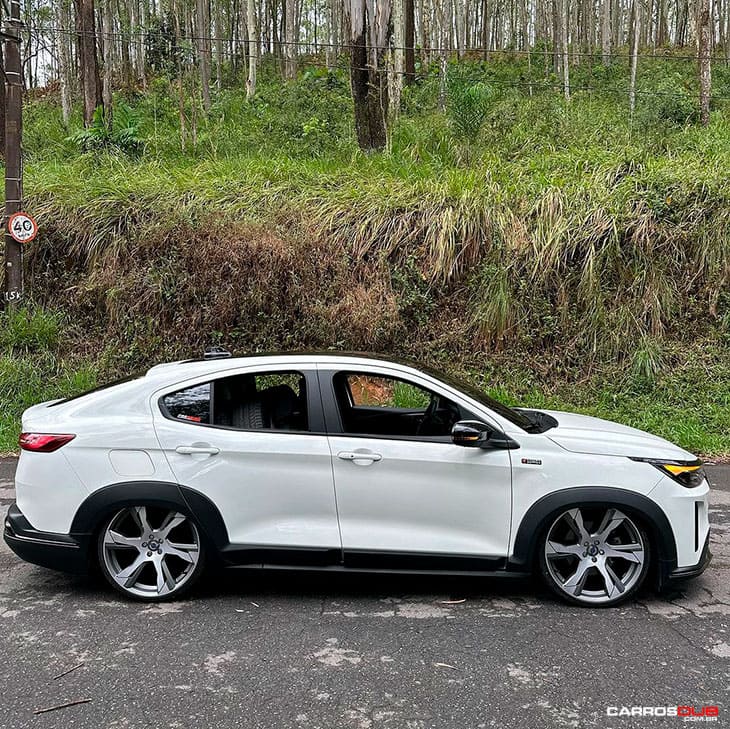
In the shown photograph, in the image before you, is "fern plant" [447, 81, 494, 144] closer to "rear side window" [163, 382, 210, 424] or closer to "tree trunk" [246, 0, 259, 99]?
"rear side window" [163, 382, 210, 424]

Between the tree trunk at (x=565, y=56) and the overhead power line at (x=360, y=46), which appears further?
the tree trunk at (x=565, y=56)

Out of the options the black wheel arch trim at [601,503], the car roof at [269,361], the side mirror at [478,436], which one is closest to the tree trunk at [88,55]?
the car roof at [269,361]

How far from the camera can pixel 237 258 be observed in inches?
426

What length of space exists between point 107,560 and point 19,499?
0.68 metres

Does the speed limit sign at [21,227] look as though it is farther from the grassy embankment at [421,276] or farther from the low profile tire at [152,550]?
the low profile tire at [152,550]

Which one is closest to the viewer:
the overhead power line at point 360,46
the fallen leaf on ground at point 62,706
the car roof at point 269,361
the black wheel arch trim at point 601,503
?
the fallen leaf on ground at point 62,706

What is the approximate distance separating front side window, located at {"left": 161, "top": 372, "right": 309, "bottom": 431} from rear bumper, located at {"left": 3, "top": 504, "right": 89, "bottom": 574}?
95cm

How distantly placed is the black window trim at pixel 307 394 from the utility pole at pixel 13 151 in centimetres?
765

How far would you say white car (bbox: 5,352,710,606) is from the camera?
420cm

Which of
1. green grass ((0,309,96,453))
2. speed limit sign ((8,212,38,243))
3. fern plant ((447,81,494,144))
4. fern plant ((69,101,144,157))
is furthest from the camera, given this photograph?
fern plant ((69,101,144,157))

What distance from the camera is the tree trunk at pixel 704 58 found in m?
16.7

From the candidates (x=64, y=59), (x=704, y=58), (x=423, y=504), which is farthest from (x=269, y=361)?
(x=64, y=59)

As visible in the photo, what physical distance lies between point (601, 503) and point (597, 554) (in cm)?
33

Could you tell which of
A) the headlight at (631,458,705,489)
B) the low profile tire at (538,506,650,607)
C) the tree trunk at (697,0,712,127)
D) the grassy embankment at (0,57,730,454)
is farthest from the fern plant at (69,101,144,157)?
the headlight at (631,458,705,489)
